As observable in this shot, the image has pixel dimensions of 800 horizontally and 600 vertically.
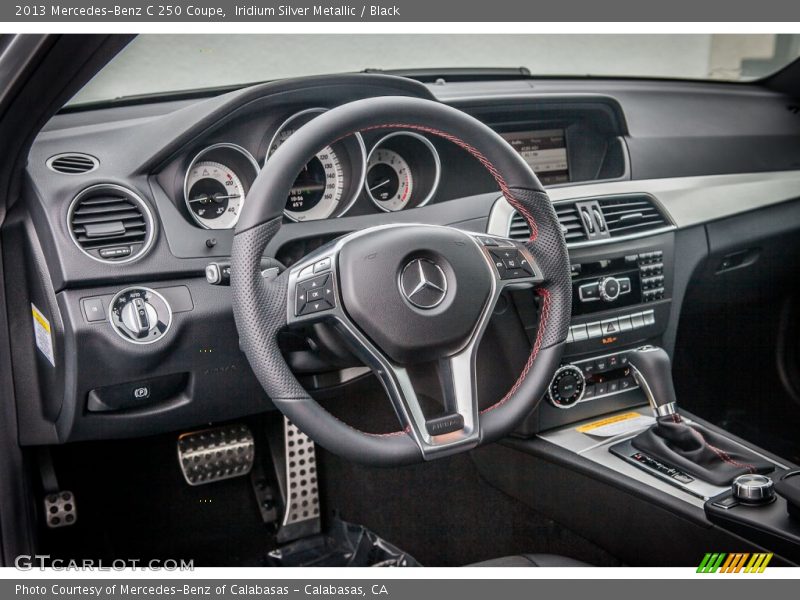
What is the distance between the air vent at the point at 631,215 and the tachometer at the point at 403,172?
40 cm

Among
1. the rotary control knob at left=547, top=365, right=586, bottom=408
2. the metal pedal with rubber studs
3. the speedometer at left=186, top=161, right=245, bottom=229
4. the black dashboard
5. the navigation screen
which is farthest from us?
the navigation screen

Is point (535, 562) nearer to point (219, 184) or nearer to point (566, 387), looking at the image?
point (566, 387)

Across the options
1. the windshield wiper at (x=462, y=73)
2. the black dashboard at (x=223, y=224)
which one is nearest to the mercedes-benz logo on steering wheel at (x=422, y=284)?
the black dashboard at (x=223, y=224)

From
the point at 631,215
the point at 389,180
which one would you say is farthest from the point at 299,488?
the point at 631,215

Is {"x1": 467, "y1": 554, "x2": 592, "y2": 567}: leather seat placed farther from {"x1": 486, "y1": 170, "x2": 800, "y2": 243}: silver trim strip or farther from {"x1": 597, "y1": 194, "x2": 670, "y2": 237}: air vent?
{"x1": 597, "y1": 194, "x2": 670, "y2": 237}: air vent

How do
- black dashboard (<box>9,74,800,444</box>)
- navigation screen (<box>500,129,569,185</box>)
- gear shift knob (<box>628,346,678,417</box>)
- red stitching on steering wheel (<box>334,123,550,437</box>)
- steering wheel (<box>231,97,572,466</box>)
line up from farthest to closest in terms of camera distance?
navigation screen (<box>500,129,569,185</box>) < gear shift knob (<box>628,346,678,417</box>) < black dashboard (<box>9,74,800,444</box>) < red stitching on steering wheel (<box>334,123,550,437</box>) < steering wheel (<box>231,97,572,466</box>)

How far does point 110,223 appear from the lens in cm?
156

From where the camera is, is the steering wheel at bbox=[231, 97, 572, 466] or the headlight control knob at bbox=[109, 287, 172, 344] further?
the headlight control knob at bbox=[109, 287, 172, 344]

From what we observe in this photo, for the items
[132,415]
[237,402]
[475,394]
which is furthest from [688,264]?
[132,415]

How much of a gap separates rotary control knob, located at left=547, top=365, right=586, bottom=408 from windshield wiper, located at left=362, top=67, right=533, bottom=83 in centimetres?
83

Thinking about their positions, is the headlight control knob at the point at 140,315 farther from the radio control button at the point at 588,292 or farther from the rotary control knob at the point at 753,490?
the rotary control knob at the point at 753,490

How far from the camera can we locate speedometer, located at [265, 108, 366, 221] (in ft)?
5.58

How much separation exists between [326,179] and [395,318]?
1.61ft

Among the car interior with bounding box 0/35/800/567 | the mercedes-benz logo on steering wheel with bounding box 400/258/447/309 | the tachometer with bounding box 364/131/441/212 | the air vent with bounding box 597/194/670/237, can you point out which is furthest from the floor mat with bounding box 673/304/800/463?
the mercedes-benz logo on steering wheel with bounding box 400/258/447/309
